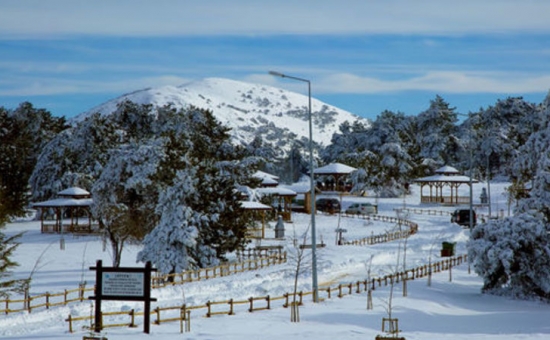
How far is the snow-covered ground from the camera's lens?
24.3m

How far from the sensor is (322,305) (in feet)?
101

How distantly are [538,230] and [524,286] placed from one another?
2.96 metres

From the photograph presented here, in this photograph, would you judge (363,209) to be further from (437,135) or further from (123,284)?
(123,284)

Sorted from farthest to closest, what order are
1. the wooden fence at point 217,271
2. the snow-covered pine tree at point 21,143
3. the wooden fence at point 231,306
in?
the snow-covered pine tree at point 21,143, the wooden fence at point 217,271, the wooden fence at point 231,306

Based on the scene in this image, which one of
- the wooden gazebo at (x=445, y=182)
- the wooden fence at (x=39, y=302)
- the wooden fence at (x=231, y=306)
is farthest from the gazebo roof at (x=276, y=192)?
the wooden fence at (x=39, y=302)

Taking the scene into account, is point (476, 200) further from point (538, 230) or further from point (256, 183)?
point (538, 230)

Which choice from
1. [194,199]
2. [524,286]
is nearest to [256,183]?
[194,199]

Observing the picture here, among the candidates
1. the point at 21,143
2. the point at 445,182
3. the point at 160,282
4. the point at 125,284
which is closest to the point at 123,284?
the point at 125,284

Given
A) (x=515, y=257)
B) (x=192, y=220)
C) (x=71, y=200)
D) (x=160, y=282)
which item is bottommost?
(x=160, y=282)

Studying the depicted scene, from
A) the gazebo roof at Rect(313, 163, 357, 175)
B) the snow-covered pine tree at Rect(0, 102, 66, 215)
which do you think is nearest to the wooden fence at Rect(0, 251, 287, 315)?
the gazebo roof at Rect(313, 163, 357, 175)

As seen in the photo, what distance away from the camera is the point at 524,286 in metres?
38.8

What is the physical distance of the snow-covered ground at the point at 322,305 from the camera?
24.3 metres

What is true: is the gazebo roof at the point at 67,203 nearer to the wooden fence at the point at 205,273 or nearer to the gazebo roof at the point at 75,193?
the gazebo roof at the point at 75,193

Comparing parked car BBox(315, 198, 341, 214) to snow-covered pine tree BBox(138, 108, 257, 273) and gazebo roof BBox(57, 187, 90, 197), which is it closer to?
gazebo roof BBox(57, 187, 90, 197)
